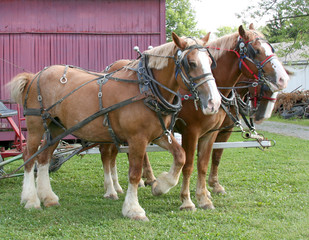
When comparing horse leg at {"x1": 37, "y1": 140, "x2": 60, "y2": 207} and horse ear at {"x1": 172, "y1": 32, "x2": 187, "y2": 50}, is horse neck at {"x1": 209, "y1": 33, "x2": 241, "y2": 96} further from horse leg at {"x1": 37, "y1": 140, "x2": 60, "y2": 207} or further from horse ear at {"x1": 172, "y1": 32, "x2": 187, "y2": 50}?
horse leg at {"x1": 37, "y1": 140, "x2": 60, "y2": 207}

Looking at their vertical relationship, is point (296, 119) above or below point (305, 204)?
below

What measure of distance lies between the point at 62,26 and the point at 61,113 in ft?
20.8

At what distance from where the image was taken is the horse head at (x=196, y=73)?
3900mm

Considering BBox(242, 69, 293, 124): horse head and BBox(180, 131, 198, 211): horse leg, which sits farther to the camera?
BBox(242, 69, 293, 124): horse head

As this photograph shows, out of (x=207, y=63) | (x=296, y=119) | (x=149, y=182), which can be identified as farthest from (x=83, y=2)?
(x=296, y=119)

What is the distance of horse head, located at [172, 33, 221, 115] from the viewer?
3.90m

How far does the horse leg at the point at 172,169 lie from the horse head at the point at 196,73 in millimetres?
769

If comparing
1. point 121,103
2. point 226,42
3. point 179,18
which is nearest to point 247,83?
point 226,42

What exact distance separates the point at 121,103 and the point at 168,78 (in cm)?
63

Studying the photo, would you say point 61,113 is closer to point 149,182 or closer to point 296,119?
point 149,182

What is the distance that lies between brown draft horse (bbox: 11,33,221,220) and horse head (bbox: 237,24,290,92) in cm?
69

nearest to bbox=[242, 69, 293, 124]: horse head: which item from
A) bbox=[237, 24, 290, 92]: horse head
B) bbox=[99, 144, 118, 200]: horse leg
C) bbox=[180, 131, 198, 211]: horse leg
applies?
bbox=[237, 24, 290, 92]: horse head

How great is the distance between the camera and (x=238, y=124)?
5477mm

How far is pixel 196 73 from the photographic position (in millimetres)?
4035
